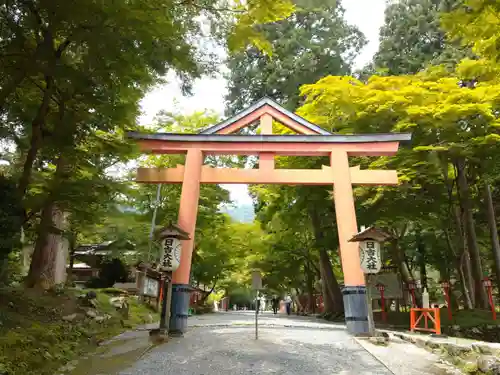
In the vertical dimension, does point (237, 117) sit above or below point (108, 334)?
above

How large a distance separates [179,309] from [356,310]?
13.5 ft

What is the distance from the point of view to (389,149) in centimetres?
1124

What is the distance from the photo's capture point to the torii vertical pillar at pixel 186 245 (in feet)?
30.2

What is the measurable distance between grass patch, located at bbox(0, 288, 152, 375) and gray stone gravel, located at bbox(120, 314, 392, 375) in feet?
4.26

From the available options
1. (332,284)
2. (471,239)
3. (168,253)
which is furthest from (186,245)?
(332,284)

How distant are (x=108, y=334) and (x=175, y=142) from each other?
5.11 metres

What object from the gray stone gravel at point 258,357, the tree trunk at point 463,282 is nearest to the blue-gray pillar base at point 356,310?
the gray stone gravel at point 258,357

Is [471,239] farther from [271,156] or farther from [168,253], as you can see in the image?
[168,253]

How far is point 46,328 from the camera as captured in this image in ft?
23.4

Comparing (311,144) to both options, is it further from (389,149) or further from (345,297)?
(345,297)

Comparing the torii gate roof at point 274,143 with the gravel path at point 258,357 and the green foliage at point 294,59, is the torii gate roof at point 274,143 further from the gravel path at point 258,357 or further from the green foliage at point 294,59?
the green foliage at point 294,59

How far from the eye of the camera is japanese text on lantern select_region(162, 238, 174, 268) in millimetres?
8895

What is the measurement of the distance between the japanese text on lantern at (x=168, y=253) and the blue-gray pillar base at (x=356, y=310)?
14.2 ft

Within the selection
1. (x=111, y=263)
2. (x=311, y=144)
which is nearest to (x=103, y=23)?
(x=311, y=144)
